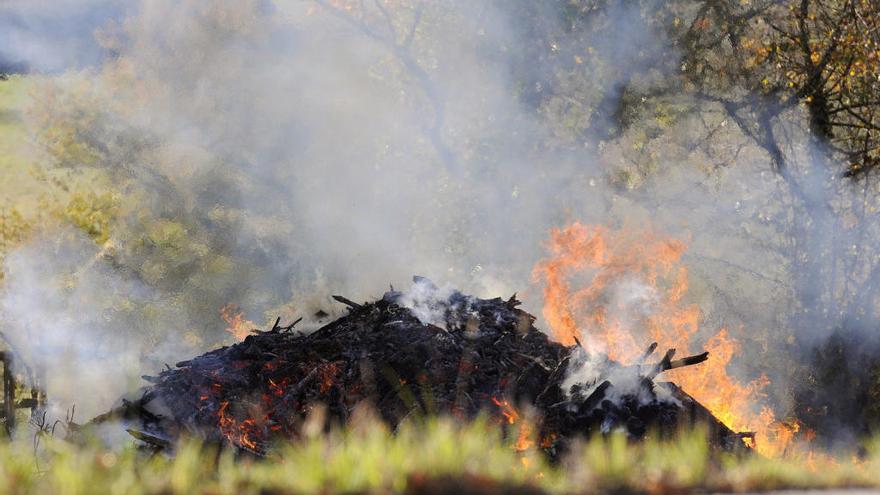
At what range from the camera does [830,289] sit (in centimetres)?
1487

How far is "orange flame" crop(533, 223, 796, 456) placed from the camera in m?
11.7

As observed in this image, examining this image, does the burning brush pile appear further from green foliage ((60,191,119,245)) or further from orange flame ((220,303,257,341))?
green foliage ((60,191,119,245))

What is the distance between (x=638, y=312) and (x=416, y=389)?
26.6 feet

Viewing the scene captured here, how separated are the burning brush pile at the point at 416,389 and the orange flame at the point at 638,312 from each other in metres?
0.82

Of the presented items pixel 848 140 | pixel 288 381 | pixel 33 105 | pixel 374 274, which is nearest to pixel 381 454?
pixel 288 381

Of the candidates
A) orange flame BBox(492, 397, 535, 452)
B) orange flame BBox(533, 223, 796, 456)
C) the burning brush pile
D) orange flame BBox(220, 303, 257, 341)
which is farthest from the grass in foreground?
orange flame BBox(220, 303, 257, 341)

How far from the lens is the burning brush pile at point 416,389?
8.70 meters

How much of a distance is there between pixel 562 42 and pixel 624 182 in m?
3.47

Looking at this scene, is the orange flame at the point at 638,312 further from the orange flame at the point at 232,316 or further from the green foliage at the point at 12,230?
the green foliage at the point at 12,230

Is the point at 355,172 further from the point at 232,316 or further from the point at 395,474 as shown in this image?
the point at 395,474

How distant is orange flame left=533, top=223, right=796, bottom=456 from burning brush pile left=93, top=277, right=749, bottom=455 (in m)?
0.82

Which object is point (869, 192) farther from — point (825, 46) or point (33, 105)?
point (33, 105)

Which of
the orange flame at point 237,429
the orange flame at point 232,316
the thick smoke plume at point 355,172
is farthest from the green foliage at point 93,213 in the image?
the orange flame at point 237,429

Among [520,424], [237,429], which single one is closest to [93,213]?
[237,429]
